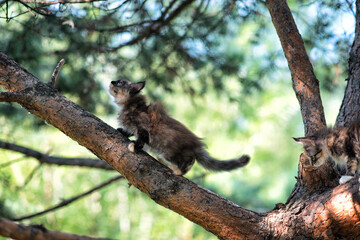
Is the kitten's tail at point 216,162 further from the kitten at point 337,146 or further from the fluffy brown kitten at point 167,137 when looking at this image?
the kitten at point 337,146

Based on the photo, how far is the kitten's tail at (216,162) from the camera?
3.42 metres

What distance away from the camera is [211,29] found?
15.1 feet

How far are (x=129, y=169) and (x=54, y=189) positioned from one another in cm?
786

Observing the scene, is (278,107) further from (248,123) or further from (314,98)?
(314,98)

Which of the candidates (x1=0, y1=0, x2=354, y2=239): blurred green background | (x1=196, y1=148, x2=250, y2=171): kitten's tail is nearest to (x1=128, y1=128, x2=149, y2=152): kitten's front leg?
(x1=196, y1=148, x2=250, y2=171): kitten's tail

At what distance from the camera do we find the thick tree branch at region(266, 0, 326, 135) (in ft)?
9.24

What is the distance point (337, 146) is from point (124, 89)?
6.99ft

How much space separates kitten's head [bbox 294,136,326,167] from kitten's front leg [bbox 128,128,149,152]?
1.31 metres

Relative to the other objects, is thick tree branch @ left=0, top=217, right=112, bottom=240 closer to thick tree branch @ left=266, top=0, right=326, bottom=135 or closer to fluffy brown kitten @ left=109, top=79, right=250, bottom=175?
fluffy brown kitten @ left=109, top=79, right=250, bottom=175

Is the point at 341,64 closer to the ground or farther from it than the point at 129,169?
→ farther from it

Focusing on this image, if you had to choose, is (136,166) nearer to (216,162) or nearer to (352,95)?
(216,162)

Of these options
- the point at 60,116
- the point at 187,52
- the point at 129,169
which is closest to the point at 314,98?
the point at 129,169

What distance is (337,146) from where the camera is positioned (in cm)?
299

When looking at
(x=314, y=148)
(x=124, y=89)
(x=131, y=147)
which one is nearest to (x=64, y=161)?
(x=124, y=89)
